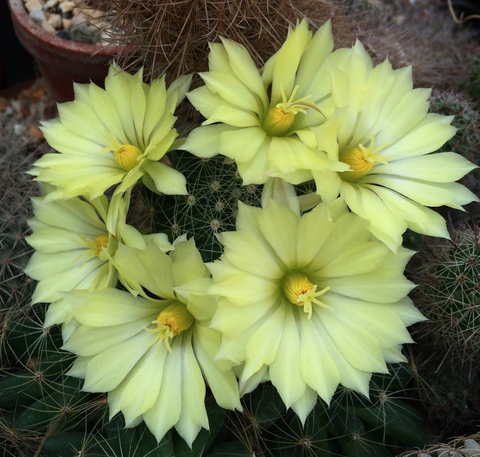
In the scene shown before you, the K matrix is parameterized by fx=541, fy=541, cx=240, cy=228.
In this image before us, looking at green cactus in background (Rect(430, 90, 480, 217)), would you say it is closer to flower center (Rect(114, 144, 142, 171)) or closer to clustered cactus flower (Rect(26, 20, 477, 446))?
clustered cactus flower (Rect(26, 20, 477, 446))

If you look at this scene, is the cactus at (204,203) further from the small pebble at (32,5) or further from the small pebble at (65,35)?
the small pebble at (32,5)

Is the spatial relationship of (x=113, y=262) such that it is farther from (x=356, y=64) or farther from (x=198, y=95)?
(x=356, y=64)

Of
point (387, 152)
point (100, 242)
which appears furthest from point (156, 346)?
point (387, 152)

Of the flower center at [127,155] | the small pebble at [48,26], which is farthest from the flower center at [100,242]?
the small pebble at [48,26]

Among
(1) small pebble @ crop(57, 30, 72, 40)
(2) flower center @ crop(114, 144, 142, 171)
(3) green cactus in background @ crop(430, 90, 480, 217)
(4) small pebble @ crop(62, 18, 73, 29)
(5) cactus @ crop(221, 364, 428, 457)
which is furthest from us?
(4) small pebble @ crop(62, 18, 73, 29)

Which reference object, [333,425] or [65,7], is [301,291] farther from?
[65,7]

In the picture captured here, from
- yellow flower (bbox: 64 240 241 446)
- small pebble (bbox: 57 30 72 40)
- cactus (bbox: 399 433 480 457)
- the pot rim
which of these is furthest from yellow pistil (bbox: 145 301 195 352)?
small pebble (bbox: 57 30 72 40)

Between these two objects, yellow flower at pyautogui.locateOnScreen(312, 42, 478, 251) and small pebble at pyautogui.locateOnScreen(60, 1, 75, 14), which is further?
small pebble at pyautogui.locateOnScreen(60, 1, 75, 14)

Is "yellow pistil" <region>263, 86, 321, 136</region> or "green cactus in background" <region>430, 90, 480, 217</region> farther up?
"yellow pistil" <region>263, 86, 321, 136</region>
